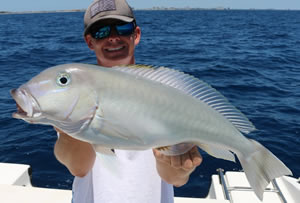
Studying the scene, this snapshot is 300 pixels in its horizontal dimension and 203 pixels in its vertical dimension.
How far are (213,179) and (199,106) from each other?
3.16 m

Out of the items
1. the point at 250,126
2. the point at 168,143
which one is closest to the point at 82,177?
the point at 168,143

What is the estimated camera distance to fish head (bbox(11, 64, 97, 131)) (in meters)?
1.71

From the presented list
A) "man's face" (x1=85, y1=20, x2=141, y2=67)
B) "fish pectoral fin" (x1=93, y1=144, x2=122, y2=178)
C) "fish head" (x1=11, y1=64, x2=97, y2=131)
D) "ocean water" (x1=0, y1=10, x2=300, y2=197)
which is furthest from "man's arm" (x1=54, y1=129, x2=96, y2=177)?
"ocean water" (x1=0, y1=10, x2=300, y2=197)

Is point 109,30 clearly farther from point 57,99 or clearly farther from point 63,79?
point 57,99

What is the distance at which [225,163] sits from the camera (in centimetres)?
662

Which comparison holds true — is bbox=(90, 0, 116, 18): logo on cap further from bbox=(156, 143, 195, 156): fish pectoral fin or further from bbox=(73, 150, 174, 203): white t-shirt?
bbox=(156, 143, 195, 156): fish pectoral fin

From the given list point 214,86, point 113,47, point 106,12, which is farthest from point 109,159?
point 214,86

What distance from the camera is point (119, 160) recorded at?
279 cm

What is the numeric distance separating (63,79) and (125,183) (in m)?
1.39

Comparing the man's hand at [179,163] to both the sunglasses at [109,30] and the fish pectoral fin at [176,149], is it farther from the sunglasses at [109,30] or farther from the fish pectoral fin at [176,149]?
the sunglasses at [109,30]

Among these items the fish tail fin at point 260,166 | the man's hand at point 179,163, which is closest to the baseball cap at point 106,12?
the man's hand at point 179,163

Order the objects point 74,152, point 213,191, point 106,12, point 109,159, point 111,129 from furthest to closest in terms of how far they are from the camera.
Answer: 1. point 213,191
2. point 106,12
3. point 74,152
4. point 109,159
5. point 111,129

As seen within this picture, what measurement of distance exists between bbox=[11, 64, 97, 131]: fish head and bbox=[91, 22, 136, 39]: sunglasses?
1.28 m

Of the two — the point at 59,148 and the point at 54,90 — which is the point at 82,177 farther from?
the point at 54,90
